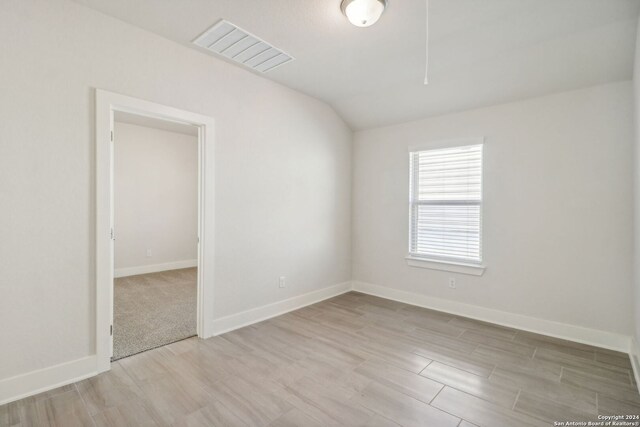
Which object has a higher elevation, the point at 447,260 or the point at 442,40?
the point at 442,40

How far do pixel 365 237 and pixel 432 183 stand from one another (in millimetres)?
1287

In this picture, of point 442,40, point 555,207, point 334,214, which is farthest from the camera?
point 334,214

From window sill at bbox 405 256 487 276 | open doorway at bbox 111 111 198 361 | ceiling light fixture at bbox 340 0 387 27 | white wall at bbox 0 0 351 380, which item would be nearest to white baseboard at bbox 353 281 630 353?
window sill at bbox 405 256 487 276

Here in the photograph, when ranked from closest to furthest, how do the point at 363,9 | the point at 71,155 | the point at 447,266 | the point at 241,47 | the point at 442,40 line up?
the point at 363,9
the point at 71,155
the point at 442,40
the point at 241,47
the point at 447,266

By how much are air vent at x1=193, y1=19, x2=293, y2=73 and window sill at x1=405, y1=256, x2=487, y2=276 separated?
2.91 m

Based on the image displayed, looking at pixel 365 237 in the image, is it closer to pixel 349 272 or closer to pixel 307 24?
pixel 349 272

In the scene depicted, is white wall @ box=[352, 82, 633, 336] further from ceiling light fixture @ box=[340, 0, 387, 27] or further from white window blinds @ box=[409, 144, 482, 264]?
ceiling light fixture @ box=[340, 0, 387, 27]

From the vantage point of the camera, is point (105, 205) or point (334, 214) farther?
point (334, 214)

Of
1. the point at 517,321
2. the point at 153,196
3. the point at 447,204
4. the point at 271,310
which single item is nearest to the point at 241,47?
the point at 271,310

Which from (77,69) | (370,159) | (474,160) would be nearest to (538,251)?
(474,160)

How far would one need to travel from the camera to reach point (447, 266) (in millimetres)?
3859

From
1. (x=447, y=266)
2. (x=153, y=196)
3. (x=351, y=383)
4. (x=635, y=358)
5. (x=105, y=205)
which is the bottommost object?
(x=351, y=383)

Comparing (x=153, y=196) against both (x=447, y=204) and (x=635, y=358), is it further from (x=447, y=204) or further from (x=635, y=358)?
(x=635, y=358)

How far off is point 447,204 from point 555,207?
3.59ft
